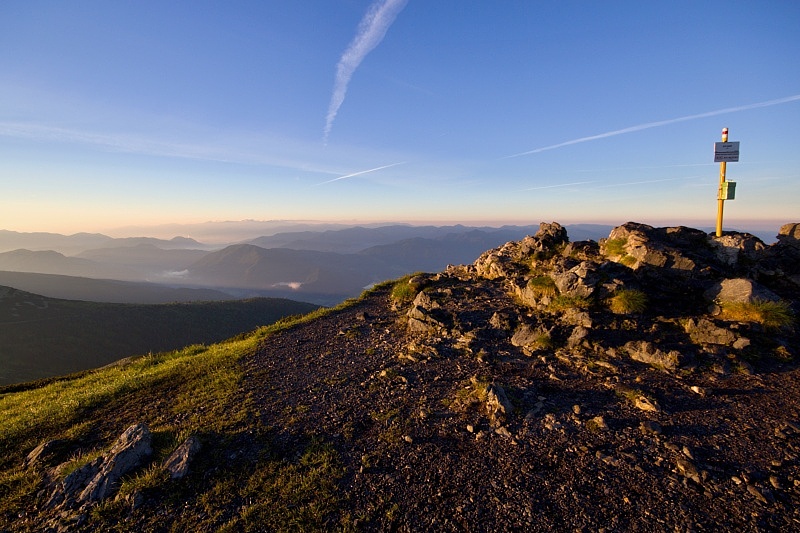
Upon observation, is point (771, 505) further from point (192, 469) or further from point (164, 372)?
point (164, 372)

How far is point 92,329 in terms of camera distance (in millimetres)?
142500

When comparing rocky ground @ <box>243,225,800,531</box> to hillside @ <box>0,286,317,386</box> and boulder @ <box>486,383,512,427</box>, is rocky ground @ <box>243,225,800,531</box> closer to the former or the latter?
boulder @ <box>486,383,512,427</box>

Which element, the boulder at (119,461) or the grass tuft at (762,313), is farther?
the grass tuft at (762,313)

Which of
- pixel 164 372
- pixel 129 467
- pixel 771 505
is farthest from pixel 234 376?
pixel 771 505

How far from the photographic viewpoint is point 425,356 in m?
14.6

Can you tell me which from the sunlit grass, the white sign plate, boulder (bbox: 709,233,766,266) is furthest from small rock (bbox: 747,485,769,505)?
the white sign plate

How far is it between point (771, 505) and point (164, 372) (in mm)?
20899

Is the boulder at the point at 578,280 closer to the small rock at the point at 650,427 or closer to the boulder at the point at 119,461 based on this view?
the small rock at the point at 650,427

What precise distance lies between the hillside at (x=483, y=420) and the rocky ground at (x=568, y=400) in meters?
0.06

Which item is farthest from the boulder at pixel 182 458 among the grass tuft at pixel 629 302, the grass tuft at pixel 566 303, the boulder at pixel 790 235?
the boulder at pixel 790 235

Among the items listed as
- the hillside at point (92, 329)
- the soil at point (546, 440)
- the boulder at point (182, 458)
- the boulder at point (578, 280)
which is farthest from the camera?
the hillside at point (92, 329)

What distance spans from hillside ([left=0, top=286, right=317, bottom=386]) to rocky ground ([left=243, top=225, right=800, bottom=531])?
105 meters

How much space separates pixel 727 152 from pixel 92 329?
19528 centimetres

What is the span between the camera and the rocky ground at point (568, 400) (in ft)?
23.2
